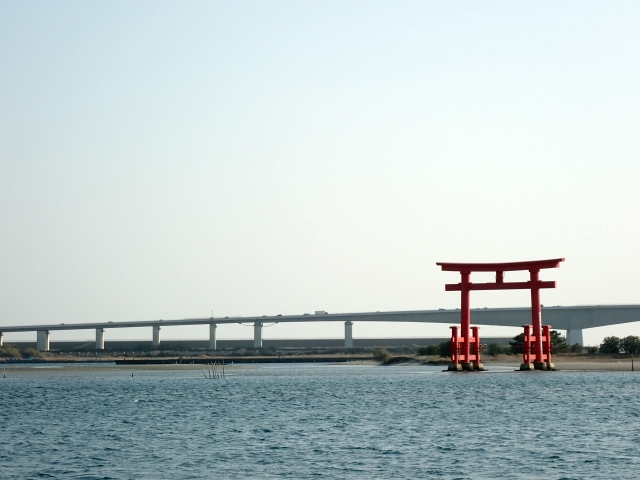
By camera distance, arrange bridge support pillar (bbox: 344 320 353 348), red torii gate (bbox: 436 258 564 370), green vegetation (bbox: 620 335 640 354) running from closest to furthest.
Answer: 1. red torii gate (bbox: 436 258 564 370)
2. green vegetation (bbox: 620 335 640 354)
3. bridge support pillar (bbox: 344 320 353 348)

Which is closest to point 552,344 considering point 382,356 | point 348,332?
point 382,356

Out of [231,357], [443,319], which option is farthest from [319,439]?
[231,357]

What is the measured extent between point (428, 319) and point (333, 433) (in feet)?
405

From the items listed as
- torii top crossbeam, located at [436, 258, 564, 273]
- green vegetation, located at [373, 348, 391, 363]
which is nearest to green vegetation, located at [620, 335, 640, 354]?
green vegetation, located at [373, 348, 391, 363]

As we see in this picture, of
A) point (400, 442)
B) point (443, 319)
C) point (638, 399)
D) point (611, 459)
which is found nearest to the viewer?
point (611, 459)

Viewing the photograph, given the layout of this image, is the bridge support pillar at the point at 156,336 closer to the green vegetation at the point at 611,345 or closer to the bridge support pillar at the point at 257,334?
the bridge support pillar at the point at 257,334

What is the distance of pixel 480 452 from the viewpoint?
1357 inches

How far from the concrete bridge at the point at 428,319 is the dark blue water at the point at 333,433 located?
252ft

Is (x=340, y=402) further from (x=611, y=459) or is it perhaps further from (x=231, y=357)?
(x=231, y=357)

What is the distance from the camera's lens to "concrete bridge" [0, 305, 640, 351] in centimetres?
14625

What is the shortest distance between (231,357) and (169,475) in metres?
148

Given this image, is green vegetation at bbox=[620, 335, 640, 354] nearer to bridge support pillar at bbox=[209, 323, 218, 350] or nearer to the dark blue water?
the dark blue water

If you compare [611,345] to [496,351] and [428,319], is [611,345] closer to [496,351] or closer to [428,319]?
[496,351]

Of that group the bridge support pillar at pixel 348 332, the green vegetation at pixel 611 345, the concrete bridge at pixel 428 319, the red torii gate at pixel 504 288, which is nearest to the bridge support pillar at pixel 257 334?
the concrete bridge at pixel 428 319
